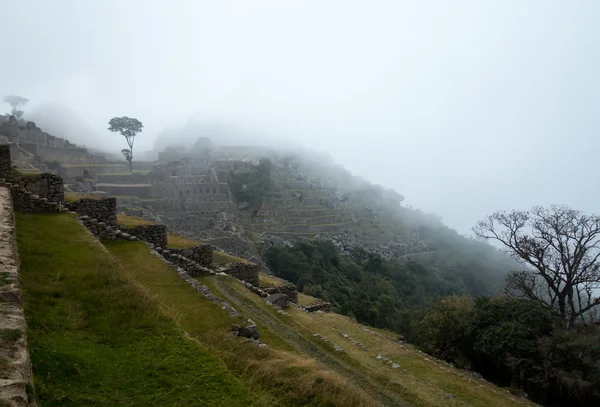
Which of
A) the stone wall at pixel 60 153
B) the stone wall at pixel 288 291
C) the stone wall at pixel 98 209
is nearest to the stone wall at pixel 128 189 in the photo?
the stone wall at pixel 60 153

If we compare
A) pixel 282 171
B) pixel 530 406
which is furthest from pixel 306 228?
pixel 530 406

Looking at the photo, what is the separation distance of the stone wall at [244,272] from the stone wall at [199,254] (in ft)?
3.86

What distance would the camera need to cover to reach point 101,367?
4.14 metres

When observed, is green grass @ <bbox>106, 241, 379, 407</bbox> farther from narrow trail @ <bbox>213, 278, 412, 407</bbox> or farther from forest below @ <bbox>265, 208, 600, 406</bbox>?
forest below @ <bbox>265, 208, 600, 406</bbox>

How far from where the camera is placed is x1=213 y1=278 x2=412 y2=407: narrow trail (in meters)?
8.83

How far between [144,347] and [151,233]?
29.7 feet

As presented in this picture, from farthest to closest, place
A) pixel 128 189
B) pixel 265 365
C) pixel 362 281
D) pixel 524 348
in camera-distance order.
→ 1. pixel 362 281
2. pixel 128 189
3. pixel 524 348
4. pixel 265 365

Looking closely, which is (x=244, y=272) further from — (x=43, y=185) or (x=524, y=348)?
(x=524, y=348)

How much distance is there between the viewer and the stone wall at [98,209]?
1232 cm

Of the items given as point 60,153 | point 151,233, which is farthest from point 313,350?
point 60,153

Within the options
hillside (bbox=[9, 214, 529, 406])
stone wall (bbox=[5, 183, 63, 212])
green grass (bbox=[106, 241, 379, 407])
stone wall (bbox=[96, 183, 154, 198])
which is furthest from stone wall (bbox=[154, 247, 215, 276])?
stone wall (bbox=[96, 183, 154, 198])

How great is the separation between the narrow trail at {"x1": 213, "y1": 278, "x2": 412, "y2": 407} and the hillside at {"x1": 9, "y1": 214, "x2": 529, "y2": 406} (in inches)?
1.8

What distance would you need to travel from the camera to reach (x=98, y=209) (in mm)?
12766

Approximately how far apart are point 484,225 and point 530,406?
432 inches
